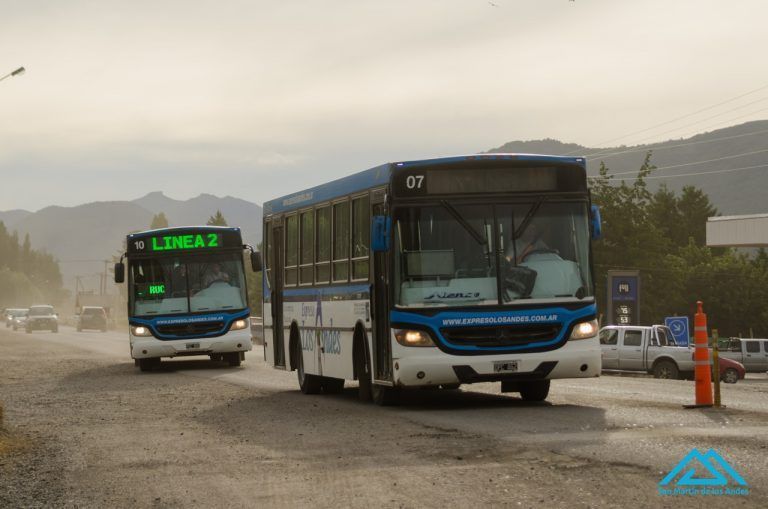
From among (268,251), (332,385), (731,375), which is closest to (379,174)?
(332,385)

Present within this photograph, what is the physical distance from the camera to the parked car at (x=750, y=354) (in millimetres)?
60625

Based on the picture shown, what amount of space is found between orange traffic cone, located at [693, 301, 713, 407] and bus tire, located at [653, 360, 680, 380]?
85.1 feet

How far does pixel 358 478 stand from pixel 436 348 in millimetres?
5666

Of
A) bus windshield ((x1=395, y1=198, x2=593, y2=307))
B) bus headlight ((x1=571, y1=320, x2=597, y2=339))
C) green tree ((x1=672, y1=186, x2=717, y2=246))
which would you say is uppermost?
green tree ((x1=672, y1=186, x2=717, y2=246))

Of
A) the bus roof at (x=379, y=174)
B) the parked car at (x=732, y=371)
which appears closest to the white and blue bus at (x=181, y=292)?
the bus roof at (x=379, y=174)

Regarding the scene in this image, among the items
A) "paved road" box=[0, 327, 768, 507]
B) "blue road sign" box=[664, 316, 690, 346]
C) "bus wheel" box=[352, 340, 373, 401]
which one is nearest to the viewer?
"paved road" box=[0, 327, 768, 507]

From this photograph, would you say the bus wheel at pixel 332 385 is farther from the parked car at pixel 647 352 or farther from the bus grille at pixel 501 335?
the parked car at pixel 647 352

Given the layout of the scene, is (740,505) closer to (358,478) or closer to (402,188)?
(358,478)

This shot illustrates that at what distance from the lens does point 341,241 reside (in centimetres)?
1877

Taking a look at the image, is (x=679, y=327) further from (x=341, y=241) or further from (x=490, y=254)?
(x=490, y=254)

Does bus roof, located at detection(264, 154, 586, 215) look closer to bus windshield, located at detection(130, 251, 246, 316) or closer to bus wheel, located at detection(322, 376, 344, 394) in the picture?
bus wheel, located at detection(322, 376, 344, 394)

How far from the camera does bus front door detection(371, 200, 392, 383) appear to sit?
16281 millimetres

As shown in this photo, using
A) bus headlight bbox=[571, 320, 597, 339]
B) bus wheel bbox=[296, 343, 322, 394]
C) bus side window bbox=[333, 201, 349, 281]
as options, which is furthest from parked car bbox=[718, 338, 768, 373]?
bus headlight bbox=[571, 320, 597, 339]

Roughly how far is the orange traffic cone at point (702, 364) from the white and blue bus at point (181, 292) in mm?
16625
